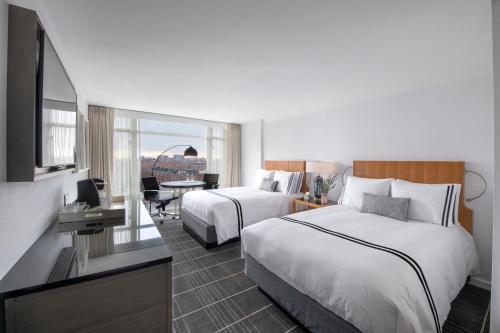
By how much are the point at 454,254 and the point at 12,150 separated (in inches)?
122

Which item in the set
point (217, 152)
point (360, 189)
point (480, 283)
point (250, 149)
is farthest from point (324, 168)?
point (217, 152)

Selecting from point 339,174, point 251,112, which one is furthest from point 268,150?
point 339,174

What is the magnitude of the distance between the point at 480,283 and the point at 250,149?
4.92 m

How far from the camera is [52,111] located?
1256mm

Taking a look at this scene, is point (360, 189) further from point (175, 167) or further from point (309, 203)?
point (175, 167)

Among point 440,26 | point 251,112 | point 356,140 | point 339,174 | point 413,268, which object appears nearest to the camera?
point 413,268

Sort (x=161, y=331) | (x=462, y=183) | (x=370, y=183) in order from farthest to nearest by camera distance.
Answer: (x=370, y=183), (x=462, y=183), (x=161, y=331)

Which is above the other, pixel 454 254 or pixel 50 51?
pixel 50 51

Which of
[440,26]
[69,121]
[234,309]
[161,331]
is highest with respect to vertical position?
[440,26]

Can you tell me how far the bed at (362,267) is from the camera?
1.24 metres

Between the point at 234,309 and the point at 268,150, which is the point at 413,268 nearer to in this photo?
the point at 234,309

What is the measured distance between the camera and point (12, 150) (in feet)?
3.10

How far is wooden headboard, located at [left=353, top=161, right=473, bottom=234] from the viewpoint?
2500 mm

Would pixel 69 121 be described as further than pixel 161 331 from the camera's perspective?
Yes
